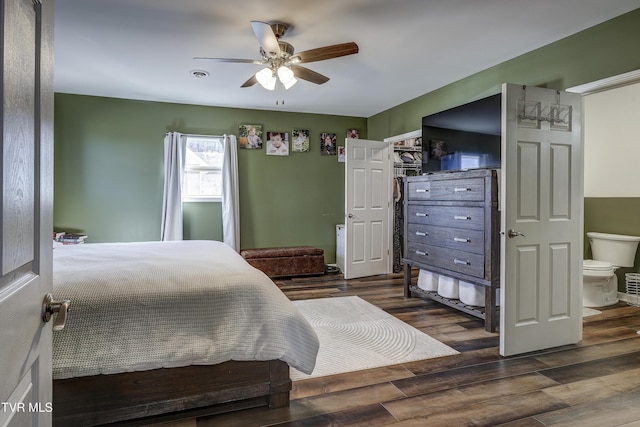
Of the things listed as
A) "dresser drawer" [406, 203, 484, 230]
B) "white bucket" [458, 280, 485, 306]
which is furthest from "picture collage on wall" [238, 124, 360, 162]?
"white bucket" [458, 280, 485, 306]

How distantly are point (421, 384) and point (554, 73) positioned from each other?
3.05 meters

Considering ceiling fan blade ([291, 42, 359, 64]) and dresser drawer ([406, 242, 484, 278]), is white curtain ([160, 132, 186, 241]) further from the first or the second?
dresser drawer ([406, 242, 484, 278])

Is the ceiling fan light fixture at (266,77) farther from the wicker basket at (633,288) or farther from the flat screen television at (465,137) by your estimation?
the wicker basket at (633,288)

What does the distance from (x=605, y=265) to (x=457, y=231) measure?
1.86m

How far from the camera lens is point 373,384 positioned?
2.26 meters

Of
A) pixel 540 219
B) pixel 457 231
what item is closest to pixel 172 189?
pixel 457 231

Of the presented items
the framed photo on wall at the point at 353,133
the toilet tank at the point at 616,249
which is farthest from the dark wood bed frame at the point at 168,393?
the framed photo on wall at the point at 353,133

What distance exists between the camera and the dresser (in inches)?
122

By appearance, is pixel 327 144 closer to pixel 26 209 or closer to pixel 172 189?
pixel 172 189

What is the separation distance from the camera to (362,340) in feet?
9.72

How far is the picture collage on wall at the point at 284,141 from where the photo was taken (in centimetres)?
585

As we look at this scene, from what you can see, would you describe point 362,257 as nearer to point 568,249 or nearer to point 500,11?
point 568,249

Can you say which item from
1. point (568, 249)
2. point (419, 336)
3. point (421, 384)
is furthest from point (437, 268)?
point (421, 384)

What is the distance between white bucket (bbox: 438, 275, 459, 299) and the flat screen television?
1174mm
